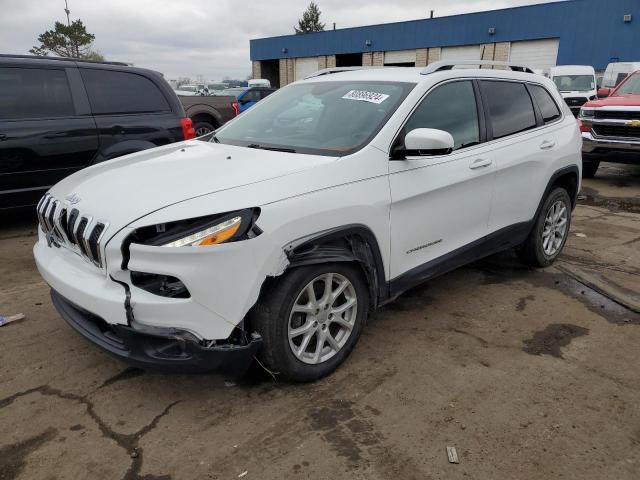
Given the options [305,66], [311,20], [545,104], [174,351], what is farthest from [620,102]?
[311,20]

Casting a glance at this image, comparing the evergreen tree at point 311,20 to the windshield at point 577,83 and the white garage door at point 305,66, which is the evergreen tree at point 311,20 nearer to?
the white garage door at point 305,66

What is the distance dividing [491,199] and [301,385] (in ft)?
6.79

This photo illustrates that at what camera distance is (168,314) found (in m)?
2.35

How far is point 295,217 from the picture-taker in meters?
2.57

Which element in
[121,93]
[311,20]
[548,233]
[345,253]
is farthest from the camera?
[311,20]

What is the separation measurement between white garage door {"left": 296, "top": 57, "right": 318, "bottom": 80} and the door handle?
36893 millimetres

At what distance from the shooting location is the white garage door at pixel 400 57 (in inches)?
1288

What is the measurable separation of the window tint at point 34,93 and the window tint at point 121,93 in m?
0.27

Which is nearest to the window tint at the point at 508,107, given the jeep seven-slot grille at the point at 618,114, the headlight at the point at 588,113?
the jeep seven-slot grille at the point at 618,114

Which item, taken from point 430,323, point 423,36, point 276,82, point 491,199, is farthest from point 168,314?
point 276,82

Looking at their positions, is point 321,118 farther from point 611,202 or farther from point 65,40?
point 65,40

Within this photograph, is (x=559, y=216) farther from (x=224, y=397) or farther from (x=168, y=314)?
(x=168, y=314)

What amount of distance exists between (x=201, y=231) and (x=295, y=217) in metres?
0.48

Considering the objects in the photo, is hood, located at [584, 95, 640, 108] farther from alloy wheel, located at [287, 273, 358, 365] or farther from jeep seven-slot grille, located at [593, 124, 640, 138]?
alloy wheel, located at [287, 273, 358, 365]
